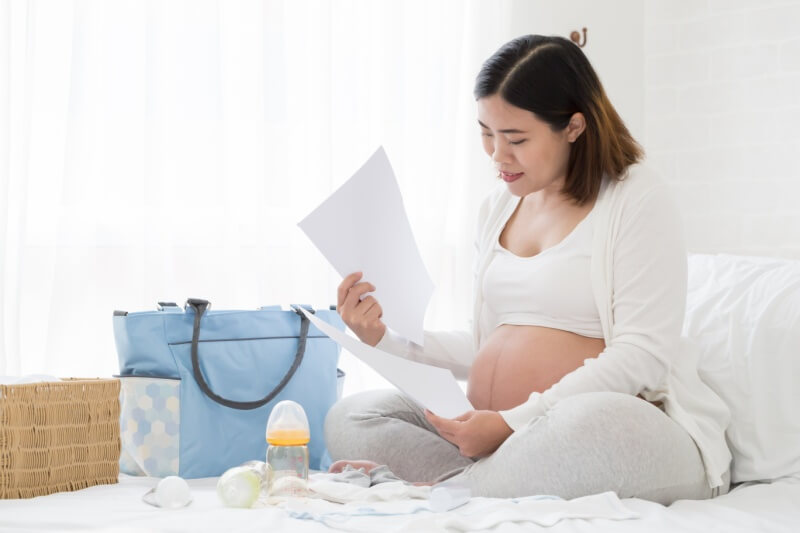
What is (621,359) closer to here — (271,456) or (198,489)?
(271,456)

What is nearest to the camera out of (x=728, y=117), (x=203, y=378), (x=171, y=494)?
(x=171, y=494)

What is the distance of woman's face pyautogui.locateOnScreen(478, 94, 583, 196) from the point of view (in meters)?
1.67

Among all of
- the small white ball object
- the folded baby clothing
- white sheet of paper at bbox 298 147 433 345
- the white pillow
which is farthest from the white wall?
the small white ball object

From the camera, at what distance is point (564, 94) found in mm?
1678

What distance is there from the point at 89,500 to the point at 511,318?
79 centimetres

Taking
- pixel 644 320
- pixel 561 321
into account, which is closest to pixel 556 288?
pixel 561 321

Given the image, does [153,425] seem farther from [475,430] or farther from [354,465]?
[475,430]

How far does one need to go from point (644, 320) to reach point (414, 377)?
0.42 metres

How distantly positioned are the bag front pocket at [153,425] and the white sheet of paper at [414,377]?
0.48m

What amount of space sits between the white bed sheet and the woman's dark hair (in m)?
0.60

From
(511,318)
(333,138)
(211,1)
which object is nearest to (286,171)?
(333,138)

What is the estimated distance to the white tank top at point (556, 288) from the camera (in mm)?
1663

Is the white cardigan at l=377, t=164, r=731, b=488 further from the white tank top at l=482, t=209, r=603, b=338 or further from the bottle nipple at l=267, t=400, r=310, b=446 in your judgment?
the bottle nipple at l=267, t=400, r=310, b=446

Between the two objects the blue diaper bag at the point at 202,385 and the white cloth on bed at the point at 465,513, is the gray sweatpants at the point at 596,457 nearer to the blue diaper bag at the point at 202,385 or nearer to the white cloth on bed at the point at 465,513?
the white cloth on bed at the point at 465,513
